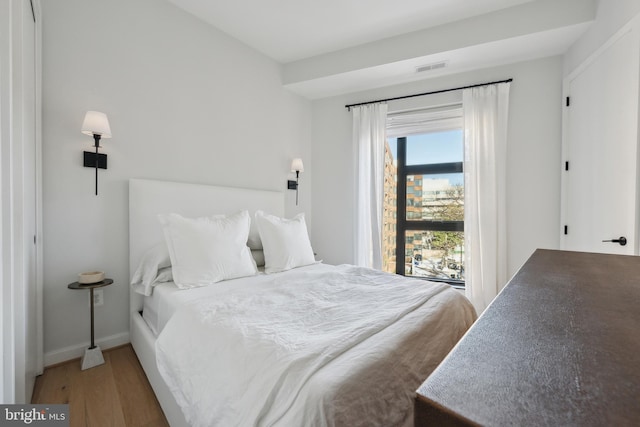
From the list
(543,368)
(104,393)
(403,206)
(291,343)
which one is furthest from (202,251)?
(403,206)

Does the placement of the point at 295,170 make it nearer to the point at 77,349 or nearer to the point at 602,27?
the point at 77,349

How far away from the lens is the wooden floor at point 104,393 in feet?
4.99

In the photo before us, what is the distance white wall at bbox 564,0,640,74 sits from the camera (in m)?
1.83

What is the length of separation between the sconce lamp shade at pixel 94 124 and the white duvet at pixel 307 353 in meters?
1.33

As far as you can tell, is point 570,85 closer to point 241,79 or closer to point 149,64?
point 241,79

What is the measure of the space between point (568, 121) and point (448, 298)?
2.19 m

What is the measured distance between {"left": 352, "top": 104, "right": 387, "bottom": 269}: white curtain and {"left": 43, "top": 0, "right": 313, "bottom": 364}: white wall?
4.71 feet

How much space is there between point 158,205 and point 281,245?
3.42 ft

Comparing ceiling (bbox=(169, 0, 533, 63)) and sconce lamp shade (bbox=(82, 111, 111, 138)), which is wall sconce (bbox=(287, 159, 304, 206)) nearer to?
ceiling (bbox=(169, 0, 533, 63))

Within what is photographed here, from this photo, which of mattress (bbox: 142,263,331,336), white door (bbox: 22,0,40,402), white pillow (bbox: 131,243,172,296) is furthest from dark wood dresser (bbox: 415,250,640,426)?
white pillow (bbox: 131,243,172,296)

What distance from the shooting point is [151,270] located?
2.09 meters

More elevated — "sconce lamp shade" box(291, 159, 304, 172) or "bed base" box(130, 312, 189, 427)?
"sconce lamp shade" box(291, 159, 304, 172)

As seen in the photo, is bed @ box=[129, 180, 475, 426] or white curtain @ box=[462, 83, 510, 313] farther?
white curtain @ box=[462, 83, 510, 313]

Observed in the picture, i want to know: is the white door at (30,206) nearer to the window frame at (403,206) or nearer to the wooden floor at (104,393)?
the wooden floor at (104,393)
